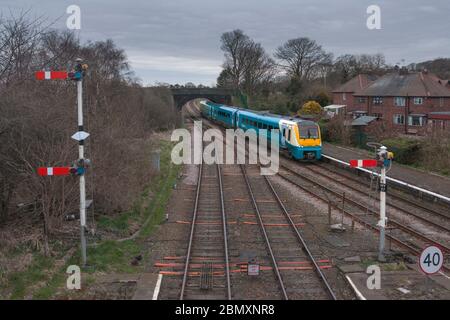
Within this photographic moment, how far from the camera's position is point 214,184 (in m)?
21.6

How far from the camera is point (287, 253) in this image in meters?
11.9

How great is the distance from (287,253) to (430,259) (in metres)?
3.84

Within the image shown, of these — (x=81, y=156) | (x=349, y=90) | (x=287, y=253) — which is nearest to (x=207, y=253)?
(x=287, y=253)

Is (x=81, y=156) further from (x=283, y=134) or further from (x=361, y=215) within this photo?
(x=283, y=134)

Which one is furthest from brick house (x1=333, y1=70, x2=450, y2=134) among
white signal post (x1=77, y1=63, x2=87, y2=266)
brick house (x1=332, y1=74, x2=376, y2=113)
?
white signal post (x1=77, y1=63, x2=87, y2=266)

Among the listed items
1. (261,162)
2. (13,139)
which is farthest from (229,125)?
(13,139)

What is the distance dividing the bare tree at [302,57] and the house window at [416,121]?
3858 cm

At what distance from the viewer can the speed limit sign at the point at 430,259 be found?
28.9ft

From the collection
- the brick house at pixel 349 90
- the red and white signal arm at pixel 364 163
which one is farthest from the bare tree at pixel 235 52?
the red and white signal arm at pixel 364 163

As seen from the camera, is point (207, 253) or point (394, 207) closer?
point (207, 253)

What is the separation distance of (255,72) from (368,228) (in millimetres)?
68827

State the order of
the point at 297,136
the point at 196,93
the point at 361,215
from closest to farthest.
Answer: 1. the point at 361,215
2. the point at 297,136
3. the point at 196,93

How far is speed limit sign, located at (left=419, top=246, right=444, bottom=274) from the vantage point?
8.80 meters
